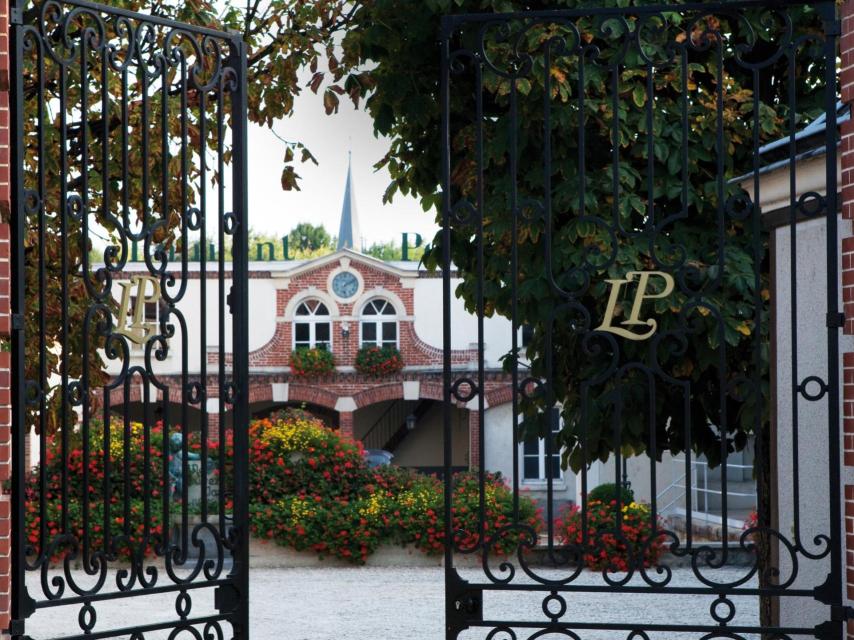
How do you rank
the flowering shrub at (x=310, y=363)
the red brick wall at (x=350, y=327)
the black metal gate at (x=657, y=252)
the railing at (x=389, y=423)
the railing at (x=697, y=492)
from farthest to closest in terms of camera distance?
the railing at (x=389, y=423)
the red brick wall at (x=350, y=327)
the flowering shrub at (x=310, y=363)
the railing at (x=697, y=492)
the black metal gate at (x=657, y=252)

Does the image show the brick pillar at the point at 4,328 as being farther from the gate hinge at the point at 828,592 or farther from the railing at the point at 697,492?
the railing at the point at 697,492

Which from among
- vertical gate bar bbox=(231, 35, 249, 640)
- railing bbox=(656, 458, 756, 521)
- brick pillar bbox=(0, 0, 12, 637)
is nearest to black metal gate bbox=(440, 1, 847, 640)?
vertical gate bar bbox=(231, 35, 249, 640)

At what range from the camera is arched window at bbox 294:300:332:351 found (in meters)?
28.2

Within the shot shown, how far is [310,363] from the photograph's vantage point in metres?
27.8

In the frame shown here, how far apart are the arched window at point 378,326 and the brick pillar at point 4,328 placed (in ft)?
77.1

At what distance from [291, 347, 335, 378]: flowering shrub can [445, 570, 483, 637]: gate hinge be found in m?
22.4

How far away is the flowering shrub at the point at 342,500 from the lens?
13.9 m

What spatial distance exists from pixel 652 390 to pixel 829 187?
116 centimetres

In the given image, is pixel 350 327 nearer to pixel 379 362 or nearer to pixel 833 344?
pixel 379 362

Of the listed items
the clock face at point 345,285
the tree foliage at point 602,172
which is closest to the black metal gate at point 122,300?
the tree foliage at point 602,172

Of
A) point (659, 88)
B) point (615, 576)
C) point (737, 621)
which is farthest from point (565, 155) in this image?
point (615, 576)

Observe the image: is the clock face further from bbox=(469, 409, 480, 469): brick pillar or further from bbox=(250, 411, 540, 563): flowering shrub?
bbox=(250, 411, 540, 563): flowering shrub

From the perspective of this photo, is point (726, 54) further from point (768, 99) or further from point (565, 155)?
point (565, 155)

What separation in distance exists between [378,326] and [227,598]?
22.8 metres
